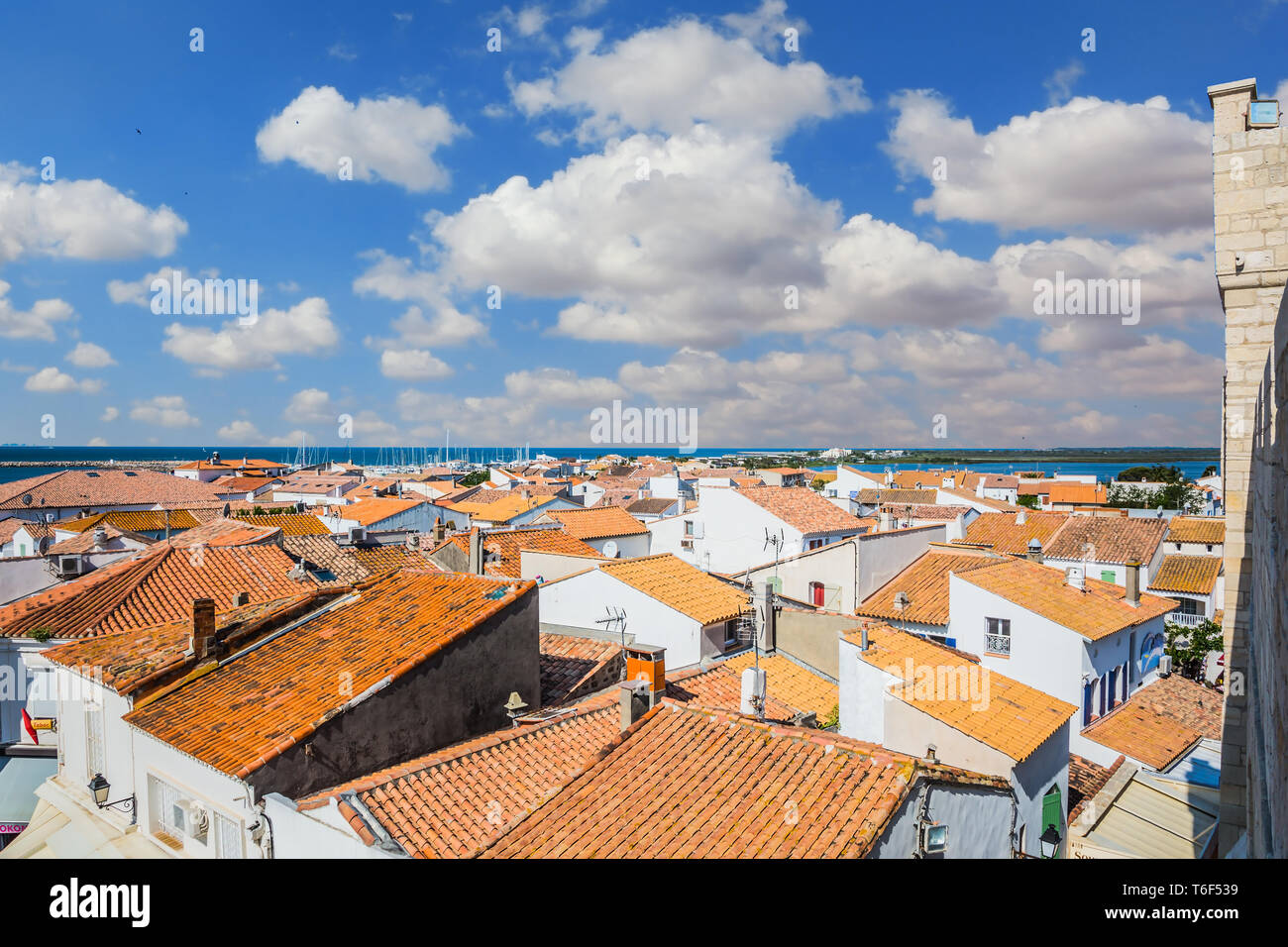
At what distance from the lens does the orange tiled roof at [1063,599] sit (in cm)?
2095

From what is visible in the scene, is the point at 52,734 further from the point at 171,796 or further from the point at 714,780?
the point at 714,780

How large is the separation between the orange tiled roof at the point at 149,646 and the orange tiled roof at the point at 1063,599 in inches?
694

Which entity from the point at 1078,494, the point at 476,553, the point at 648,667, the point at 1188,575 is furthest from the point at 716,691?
the point at 1078,494

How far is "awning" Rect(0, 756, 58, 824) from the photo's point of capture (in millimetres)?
13938

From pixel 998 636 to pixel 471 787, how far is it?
16376 mm

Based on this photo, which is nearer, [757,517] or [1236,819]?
[1236,819]

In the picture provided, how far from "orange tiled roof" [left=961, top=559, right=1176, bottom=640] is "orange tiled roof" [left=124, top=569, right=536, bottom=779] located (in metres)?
14.9

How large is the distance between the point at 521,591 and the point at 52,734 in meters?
10.4

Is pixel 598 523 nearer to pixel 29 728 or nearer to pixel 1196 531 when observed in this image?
pixel 29 728

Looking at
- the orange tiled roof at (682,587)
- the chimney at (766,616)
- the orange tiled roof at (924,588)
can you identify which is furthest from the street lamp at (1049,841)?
the orange tiled roof at (924,588)

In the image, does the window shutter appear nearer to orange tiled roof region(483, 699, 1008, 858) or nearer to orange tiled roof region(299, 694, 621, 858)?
orange tiled roof region(483, 699, 1008, 858)

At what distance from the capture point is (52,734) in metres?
15.1

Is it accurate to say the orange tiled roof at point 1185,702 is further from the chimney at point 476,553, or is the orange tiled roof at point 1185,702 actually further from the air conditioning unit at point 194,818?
the air conditioning unit at point 194,818
